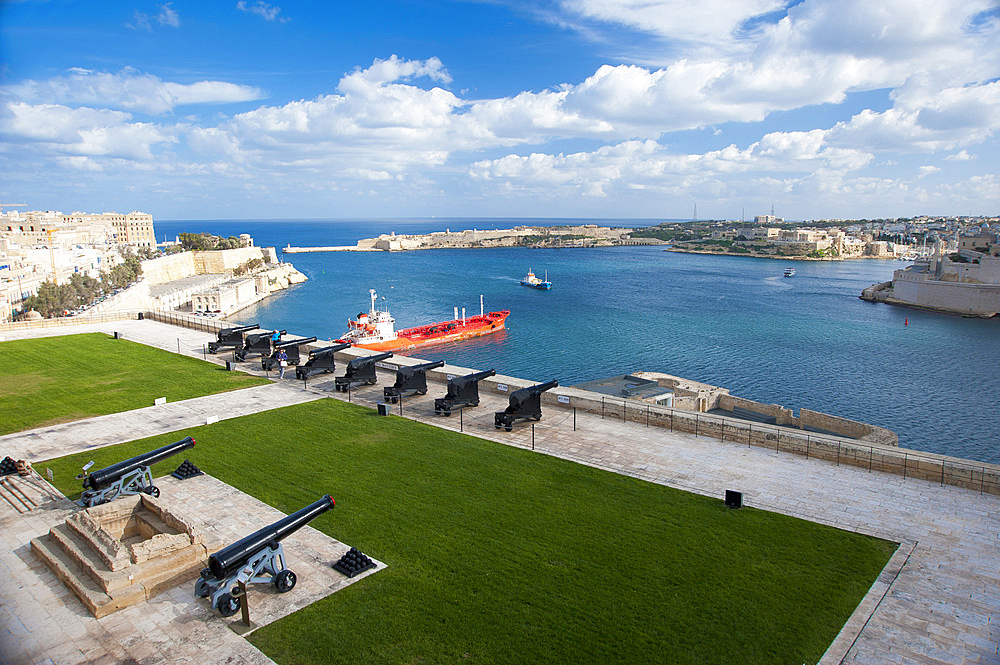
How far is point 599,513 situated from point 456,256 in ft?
435

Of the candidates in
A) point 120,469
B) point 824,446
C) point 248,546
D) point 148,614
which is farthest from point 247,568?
point 824,446

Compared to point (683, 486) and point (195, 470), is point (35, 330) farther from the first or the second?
point (683, 486)

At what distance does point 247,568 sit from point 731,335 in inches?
1743

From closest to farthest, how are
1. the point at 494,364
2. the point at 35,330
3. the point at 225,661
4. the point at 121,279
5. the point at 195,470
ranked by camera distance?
1. the point at 225,661
2. the point at 195,470
3. the point at 35,330
4. the point at 494,364
5. the point at 121,279

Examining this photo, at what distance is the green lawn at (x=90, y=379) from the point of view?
606 inches

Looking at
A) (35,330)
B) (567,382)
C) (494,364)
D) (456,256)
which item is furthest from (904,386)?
(456,256)

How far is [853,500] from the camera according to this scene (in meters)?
9.90

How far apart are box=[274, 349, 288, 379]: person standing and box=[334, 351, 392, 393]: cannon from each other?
8.56 ft

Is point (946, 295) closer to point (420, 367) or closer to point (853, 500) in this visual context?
point (853, 500)

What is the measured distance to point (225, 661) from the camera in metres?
6.27

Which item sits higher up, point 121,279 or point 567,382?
point 121,279

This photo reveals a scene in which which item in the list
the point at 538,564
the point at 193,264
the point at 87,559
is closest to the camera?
the point at 87,559

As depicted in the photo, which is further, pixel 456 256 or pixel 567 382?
pixel 456 256

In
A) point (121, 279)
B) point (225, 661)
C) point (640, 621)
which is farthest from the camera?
point (121, 279)
